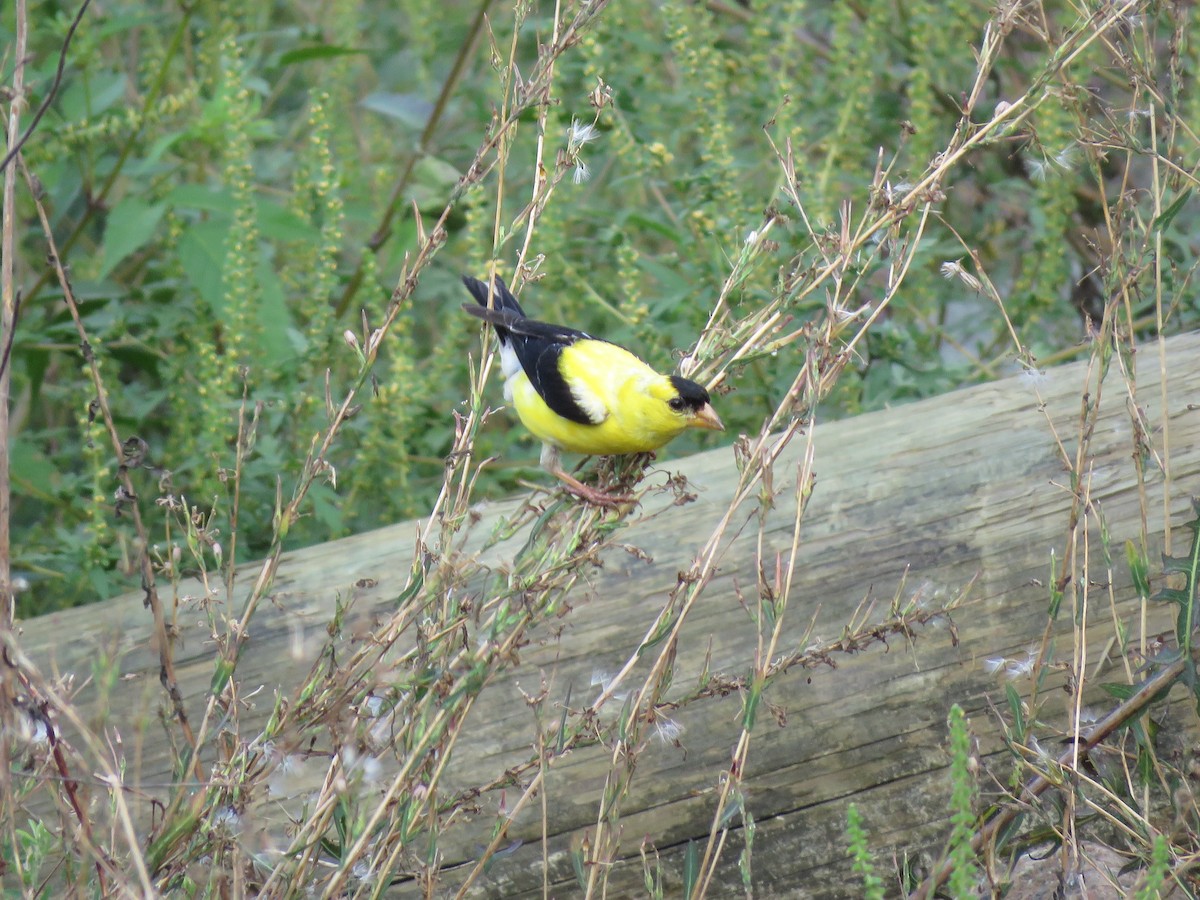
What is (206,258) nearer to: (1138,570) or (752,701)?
(752,701)

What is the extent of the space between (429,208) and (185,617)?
148 cm

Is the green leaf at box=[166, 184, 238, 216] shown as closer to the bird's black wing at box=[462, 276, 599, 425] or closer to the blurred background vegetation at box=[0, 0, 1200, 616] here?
the blurred background vegetation at box=[0, 0, 1200, 616]

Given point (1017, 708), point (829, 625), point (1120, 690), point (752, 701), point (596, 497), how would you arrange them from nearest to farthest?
point (752, 701)
point (1017, 708)
point (1120, 690)
point (596, 497)
point (829, 625)

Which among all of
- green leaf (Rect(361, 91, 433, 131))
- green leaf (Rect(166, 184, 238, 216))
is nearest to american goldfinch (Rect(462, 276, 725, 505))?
green leaf (Rect(166, 184, 238, 216))

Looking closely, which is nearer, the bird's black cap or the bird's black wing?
the bird's black cap

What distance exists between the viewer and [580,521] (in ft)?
5.86

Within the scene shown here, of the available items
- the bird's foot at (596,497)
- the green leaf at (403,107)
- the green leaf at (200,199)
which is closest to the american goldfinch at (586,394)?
the bird's foot at (596,497)

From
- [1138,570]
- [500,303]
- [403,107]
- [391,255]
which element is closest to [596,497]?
[1138,570]

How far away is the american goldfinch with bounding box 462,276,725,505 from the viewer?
2.46 metres

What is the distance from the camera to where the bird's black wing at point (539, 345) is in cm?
262

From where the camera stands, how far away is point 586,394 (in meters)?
2.60

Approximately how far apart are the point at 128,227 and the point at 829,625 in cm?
223

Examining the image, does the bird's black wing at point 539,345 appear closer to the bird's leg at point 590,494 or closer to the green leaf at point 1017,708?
the bird's leg at point 590,494

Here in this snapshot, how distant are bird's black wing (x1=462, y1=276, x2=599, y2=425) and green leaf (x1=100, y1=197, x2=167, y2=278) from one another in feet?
3.59
